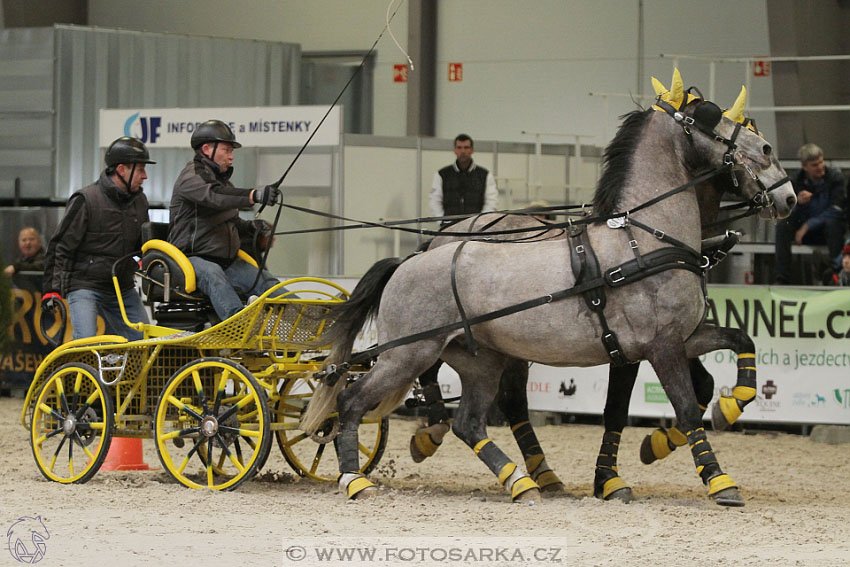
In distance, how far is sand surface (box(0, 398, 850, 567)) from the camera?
15.9ft

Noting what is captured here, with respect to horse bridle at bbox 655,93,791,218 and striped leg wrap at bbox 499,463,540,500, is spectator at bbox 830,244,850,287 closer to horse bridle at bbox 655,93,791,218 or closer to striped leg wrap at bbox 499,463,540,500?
horse bridle at bbox 655,93,791,218

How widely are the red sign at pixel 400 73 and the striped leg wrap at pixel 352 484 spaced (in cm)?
1096

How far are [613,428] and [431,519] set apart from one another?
133 cm

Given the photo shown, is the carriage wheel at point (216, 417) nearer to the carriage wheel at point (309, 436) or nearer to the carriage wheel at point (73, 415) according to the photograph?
the carriage wheel at point (309, 436)

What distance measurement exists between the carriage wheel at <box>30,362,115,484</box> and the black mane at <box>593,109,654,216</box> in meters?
2.88

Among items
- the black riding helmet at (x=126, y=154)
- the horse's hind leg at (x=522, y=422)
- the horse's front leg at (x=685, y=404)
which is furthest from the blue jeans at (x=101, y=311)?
the horse's front leg at (x=685, y=404)

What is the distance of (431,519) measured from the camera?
568 cm

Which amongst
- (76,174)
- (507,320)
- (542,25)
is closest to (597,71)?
(542,25)

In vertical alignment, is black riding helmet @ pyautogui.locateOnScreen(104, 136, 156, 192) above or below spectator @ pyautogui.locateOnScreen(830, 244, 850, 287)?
above

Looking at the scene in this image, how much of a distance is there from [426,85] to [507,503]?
1097 cm

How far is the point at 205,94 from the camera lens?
14.8 meters

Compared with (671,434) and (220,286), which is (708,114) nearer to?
(671,434)

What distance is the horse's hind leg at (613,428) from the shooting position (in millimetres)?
6398

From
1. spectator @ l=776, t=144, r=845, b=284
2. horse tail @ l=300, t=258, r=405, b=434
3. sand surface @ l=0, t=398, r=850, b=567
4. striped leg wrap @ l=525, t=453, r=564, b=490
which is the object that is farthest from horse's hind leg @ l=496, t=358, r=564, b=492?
spectator @ l=776, t=144, r=845, b=284
